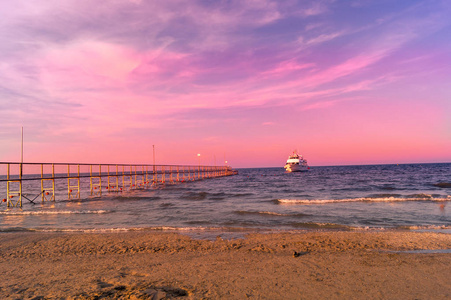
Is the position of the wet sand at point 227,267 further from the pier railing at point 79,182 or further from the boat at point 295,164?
the boat at point 295,164

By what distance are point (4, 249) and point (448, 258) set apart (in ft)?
46.1

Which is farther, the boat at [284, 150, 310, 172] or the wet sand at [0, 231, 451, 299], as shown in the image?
the boat at [284, 150, 310, 172]

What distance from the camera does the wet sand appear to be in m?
5.54

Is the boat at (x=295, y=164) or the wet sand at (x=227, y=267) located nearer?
the wet sand at (x=227, y=267)

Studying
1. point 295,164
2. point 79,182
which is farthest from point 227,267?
point 295,164

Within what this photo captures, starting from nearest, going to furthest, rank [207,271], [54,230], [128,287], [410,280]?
[128,287]
[410,280]
[207,271]
[54,230]

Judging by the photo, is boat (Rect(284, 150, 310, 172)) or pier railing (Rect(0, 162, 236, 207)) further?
boat (Rect(284, 150, 310, 172))

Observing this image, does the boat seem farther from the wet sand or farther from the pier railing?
the wet sand

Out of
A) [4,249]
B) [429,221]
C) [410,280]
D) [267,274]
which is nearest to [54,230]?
[4,249]

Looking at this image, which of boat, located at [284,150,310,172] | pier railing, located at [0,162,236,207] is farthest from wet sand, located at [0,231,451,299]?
boat, located at [284,150,310,172]

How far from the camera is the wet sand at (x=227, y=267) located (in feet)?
18.2

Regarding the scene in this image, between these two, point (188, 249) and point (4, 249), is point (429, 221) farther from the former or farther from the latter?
point (4, 249)

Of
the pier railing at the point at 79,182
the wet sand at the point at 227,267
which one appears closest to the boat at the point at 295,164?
the pier railing at the point at 79,182

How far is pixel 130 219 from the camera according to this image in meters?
16.1
